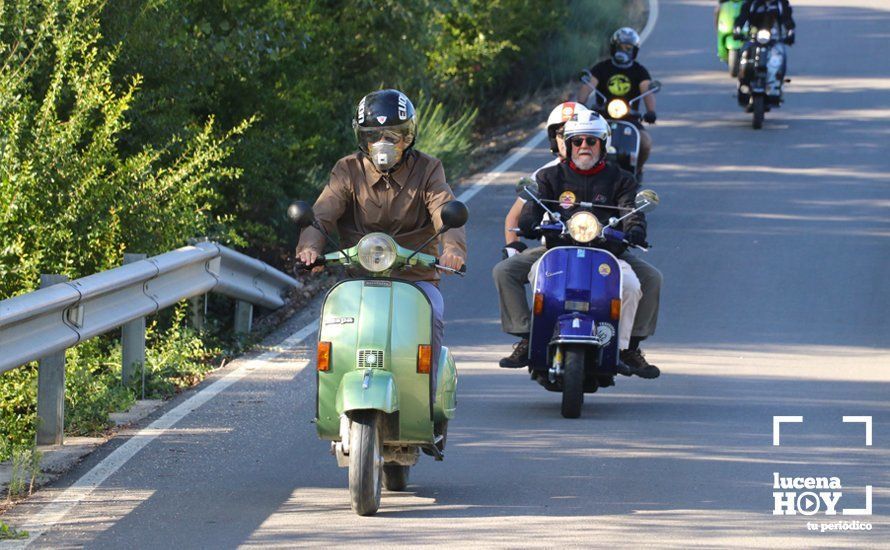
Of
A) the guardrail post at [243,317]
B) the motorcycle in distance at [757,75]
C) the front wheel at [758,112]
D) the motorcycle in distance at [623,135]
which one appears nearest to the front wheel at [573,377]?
the guardrail post at [243,317]

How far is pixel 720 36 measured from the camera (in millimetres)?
27672

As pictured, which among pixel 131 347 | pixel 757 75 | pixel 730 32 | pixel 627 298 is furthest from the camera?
pixel 730 32

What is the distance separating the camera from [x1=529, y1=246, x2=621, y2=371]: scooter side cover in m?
10.4

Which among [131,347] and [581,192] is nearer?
[131,347]

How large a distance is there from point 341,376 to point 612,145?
10.1 metres

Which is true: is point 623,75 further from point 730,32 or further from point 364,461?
point 364,461

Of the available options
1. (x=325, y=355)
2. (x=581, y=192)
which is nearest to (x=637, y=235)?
(x=581, y=192)

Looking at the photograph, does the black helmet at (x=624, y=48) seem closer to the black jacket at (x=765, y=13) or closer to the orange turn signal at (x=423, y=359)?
the black jacket at (x=765, y=13)

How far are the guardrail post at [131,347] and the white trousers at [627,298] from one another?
239 centimetres

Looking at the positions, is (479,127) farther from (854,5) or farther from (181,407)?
(181,407)

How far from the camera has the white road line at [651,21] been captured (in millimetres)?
34600

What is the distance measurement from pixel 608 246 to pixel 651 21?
26.9m

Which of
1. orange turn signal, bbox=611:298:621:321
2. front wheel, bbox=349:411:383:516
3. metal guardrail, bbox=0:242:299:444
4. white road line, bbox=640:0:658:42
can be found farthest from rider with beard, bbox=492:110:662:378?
white road line, bbox=640:0:658:42

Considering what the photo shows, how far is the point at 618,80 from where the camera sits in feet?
59.8
